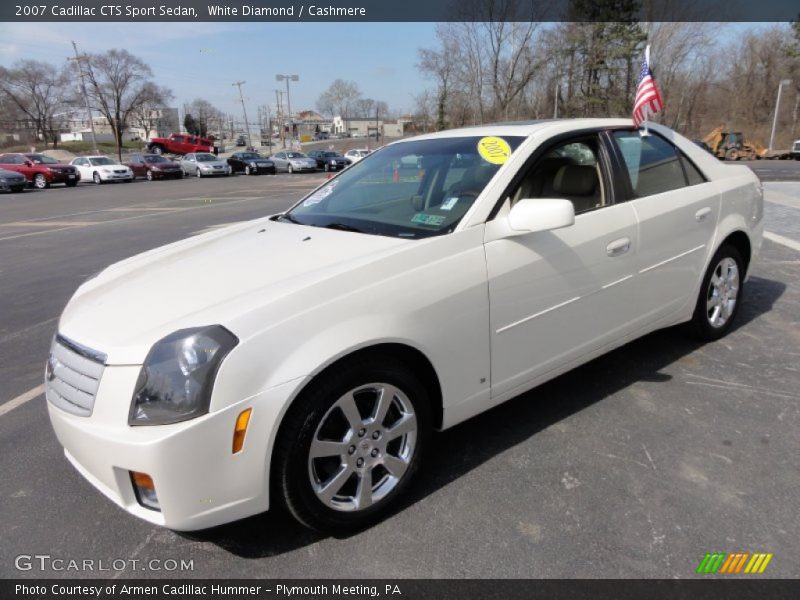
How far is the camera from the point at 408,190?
332 centimetres

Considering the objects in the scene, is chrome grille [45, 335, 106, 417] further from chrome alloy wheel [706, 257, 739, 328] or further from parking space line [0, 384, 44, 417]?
chrome alloy wheel [706, 257, 739, 328]

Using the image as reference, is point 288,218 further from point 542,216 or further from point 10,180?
point 10,180

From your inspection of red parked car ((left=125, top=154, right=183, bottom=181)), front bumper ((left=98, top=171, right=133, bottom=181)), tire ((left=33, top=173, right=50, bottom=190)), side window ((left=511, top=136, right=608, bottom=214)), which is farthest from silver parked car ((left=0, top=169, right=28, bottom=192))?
side window ((left=511, top=136, right=608, bottom=214))

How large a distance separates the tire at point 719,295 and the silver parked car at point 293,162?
35259 millimetres

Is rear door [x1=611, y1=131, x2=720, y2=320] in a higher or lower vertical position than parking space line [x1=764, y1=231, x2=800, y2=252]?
higher

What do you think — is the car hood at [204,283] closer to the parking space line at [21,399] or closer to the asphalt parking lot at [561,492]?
the asphalt parking lot at [561,492]

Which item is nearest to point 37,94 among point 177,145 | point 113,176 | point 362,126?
point 177,145

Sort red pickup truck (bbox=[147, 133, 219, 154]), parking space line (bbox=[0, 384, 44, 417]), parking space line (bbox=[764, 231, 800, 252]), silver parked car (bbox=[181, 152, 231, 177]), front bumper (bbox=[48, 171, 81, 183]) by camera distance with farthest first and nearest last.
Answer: red pickup truck (bbox=[147, 133, 219, 154]) → silver parked car (bbox=[181, 152, 231, 177]) → front bumper (bbox=[48, 171, 81, 183]) → parking space line (bbox=[764, 231, 800, 252]) → parking space line (bbox=[0, 384, 44, 417])

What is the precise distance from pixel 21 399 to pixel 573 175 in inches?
151

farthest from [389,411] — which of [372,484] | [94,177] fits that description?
[94,177]

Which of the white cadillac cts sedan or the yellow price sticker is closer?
the white cadillac cts sedan

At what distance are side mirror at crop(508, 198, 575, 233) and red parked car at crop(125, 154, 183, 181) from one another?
3591cm

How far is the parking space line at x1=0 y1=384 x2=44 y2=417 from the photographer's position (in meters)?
3.66
